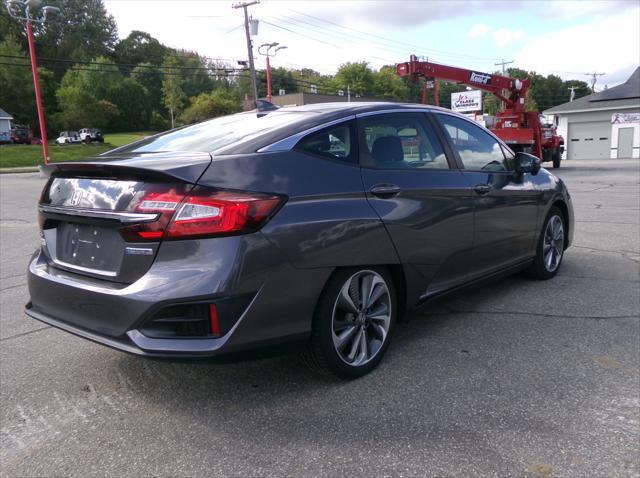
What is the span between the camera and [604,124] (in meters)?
41.5

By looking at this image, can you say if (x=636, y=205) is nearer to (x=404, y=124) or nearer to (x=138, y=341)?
(x=404, y=124)

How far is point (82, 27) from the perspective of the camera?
99938 millimetres

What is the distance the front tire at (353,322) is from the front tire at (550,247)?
2384 mm

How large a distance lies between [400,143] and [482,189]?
92 centimetres

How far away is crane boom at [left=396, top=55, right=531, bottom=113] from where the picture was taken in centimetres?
1770

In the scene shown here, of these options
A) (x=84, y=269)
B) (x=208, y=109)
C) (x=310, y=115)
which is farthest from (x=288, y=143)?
(x=208, y=109)

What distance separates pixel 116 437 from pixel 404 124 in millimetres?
2675

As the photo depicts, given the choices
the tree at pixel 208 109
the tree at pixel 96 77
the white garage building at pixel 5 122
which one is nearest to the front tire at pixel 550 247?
the tree at pixel 208 109

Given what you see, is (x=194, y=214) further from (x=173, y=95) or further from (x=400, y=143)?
(x=173, y=95)

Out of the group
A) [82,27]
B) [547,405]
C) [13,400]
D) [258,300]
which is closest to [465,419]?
[547,405]

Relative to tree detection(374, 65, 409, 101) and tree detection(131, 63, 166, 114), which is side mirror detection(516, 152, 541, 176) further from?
tree detection(131, 63, 166, 114)

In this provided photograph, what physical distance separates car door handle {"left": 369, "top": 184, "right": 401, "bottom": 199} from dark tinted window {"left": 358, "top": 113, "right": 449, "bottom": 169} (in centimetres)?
14

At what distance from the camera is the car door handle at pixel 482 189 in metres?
4.22

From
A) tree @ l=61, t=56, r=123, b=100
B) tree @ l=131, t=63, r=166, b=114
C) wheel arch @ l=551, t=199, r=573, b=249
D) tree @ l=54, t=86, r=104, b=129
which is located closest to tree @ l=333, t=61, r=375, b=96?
tree @ l=131, t=63, r=166, b=114
